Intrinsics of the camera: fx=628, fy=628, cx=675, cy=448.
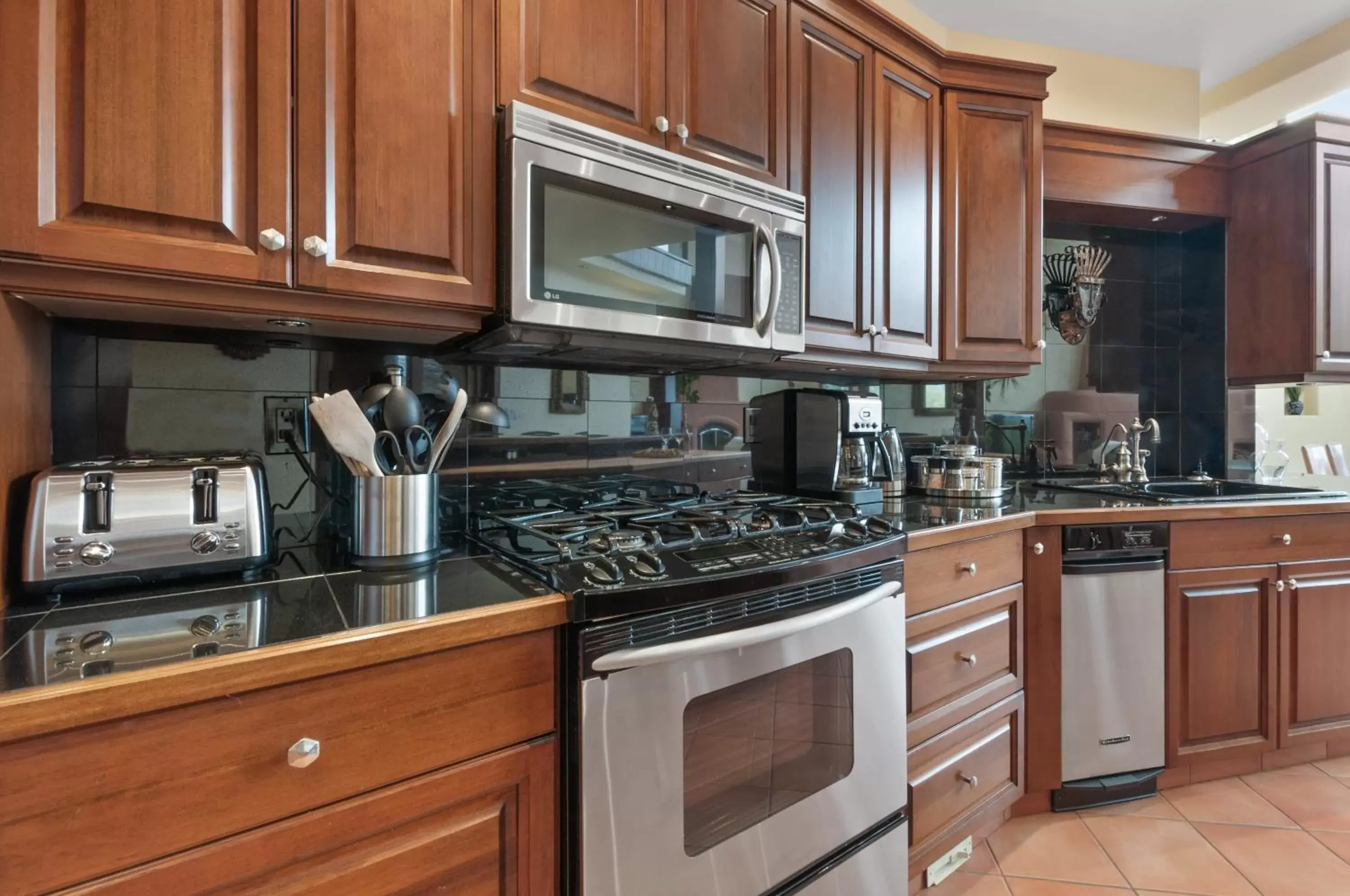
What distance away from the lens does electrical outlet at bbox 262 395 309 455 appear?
1284 millimetres

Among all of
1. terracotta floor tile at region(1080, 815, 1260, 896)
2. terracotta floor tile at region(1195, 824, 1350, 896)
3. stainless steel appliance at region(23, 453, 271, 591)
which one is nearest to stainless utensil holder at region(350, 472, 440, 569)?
stainless steel appliance at region(23, 453, 271, 591)

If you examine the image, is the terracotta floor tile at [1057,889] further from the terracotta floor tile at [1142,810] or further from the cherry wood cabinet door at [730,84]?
the cherry wood cabinet door at [730,84]

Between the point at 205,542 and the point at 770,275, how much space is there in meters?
1.21

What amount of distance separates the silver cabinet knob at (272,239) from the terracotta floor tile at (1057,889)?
2.10 metres

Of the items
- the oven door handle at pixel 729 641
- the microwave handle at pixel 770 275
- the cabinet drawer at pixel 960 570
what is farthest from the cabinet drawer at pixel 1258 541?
the microwave handle at pixel 770 275

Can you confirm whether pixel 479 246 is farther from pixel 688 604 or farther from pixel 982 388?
pixel 982 388

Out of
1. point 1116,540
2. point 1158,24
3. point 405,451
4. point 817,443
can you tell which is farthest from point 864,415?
point 1158,24

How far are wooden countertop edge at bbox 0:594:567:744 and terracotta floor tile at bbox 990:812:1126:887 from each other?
5.10 feet

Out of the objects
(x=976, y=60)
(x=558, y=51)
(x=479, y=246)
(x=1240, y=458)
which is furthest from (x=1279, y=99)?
(x=479, y=246)

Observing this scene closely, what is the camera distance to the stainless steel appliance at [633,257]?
1176 millimetres

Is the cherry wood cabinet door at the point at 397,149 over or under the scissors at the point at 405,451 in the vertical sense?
over

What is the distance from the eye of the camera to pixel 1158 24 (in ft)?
7.82

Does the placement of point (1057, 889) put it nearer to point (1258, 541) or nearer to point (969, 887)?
point (969, 887)

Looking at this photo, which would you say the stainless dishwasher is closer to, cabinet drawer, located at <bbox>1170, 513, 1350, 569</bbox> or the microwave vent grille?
cabinet drawer, located at <bbox>1170, 513, 1350, 569</bbox>
